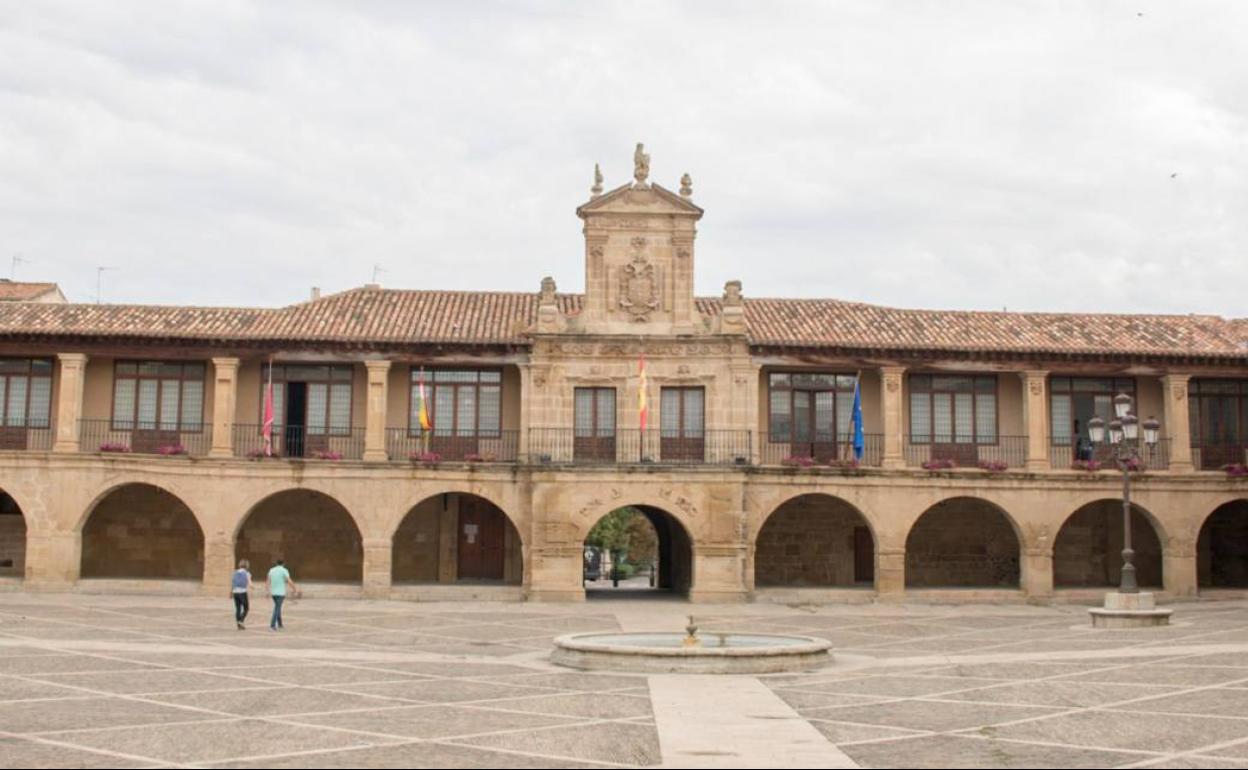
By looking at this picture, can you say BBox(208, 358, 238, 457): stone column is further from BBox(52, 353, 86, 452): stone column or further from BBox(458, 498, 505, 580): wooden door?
BBox(458, 498, 505, 580): wooden door

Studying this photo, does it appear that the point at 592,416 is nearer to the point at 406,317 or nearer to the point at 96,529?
the point at 406,317

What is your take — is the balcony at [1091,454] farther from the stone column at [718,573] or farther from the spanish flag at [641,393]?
the spanish flag at [641,393]

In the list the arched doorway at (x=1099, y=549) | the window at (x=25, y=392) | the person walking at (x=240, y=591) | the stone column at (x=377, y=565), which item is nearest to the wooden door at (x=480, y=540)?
the stone column at (x=377, y=565)

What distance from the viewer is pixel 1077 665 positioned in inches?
846

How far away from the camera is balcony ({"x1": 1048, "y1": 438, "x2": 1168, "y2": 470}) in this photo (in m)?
36.5

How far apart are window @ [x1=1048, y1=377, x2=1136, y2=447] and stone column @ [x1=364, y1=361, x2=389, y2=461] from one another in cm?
1867

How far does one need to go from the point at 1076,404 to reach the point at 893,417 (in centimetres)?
579

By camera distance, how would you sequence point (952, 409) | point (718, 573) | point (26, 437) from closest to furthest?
point (718, 573)
point (26, 437)
point (952, 409)

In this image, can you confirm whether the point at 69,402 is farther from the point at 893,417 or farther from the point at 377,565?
the point at 893,417

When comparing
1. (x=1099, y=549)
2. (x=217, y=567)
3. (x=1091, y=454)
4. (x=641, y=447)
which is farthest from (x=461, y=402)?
(x=1099, y=549)

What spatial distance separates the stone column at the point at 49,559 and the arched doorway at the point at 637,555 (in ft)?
45.5

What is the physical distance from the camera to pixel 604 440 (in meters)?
35.5

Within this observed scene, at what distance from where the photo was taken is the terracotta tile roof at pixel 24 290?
147 feet

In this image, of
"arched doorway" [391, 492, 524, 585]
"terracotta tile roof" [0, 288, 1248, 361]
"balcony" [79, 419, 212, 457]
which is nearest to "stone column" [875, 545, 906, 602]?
"terracotta tile roof" [0, 288, 1248, 361]
